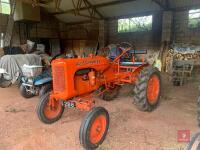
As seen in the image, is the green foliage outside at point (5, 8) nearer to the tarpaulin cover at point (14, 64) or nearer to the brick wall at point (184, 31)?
the tarpaulin cover at point (14, 64)

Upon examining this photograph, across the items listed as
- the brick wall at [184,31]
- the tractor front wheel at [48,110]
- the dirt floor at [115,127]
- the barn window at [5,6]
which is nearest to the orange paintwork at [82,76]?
the tractor front wheel at [48,110]

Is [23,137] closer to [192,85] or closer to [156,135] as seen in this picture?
[156,135]

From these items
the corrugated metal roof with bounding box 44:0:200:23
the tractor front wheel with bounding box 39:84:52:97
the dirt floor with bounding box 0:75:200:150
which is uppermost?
the corrugated metal roof with bounding box 44:0:200:23

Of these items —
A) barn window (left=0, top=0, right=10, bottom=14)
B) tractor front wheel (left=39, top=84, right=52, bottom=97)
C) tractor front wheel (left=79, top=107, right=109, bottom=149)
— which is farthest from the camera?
barn window (left=0, top=0, right=10, bottom=14)

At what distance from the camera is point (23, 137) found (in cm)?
271

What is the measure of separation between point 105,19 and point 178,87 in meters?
5.66

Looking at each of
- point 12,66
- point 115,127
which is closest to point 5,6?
point 12,66

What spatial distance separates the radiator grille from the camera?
2.66m

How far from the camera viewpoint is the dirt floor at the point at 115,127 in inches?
98.3

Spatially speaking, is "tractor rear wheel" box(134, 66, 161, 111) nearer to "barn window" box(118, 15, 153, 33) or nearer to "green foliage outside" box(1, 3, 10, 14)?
"barn window" box(118, 15, 153, 33)

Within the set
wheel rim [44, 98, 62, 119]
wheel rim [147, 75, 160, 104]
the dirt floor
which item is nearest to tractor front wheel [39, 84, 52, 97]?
the dirt floor

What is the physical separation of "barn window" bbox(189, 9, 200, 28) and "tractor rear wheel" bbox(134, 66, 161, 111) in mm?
4732

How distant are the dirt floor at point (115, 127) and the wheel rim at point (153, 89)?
0.23 meters

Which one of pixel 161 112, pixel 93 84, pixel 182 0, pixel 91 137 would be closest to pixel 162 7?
pixel 182 0
